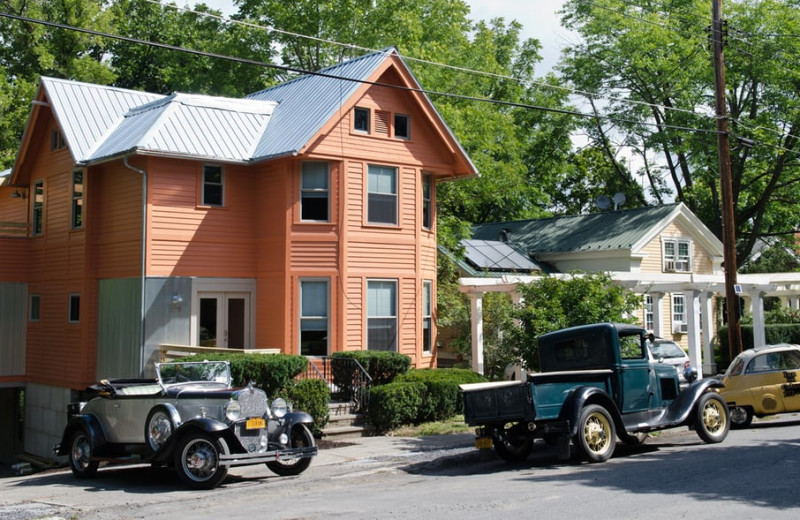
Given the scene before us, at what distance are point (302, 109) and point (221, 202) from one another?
10.9 ft

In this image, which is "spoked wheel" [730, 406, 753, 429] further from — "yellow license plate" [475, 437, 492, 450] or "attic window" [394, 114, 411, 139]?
"attic window" [394, 114, 411, 139]

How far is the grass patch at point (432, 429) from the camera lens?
57.5 feet

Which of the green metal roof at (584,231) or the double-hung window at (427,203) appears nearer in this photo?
the double-hung window at (427,203)

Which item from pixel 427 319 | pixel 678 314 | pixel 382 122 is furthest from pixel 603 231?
pixel 382 122

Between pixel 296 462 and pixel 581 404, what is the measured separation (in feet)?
14.5

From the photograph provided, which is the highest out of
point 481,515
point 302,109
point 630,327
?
point 302,109

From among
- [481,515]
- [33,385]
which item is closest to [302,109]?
[33,385]

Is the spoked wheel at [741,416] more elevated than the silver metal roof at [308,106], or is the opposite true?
the silver metal roof at [308,106]

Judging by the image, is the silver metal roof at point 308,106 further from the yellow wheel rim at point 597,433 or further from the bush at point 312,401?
the yellow wheel rim at point 597,433

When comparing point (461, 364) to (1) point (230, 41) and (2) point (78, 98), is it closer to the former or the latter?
(2) point (78, 98)

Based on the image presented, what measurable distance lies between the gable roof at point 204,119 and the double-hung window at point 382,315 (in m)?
4.11

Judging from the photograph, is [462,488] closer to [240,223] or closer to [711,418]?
[711,418]

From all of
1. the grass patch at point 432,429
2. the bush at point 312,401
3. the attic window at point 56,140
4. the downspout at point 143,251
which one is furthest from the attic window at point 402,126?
the attic window at point 56,140

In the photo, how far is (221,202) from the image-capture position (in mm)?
21875
